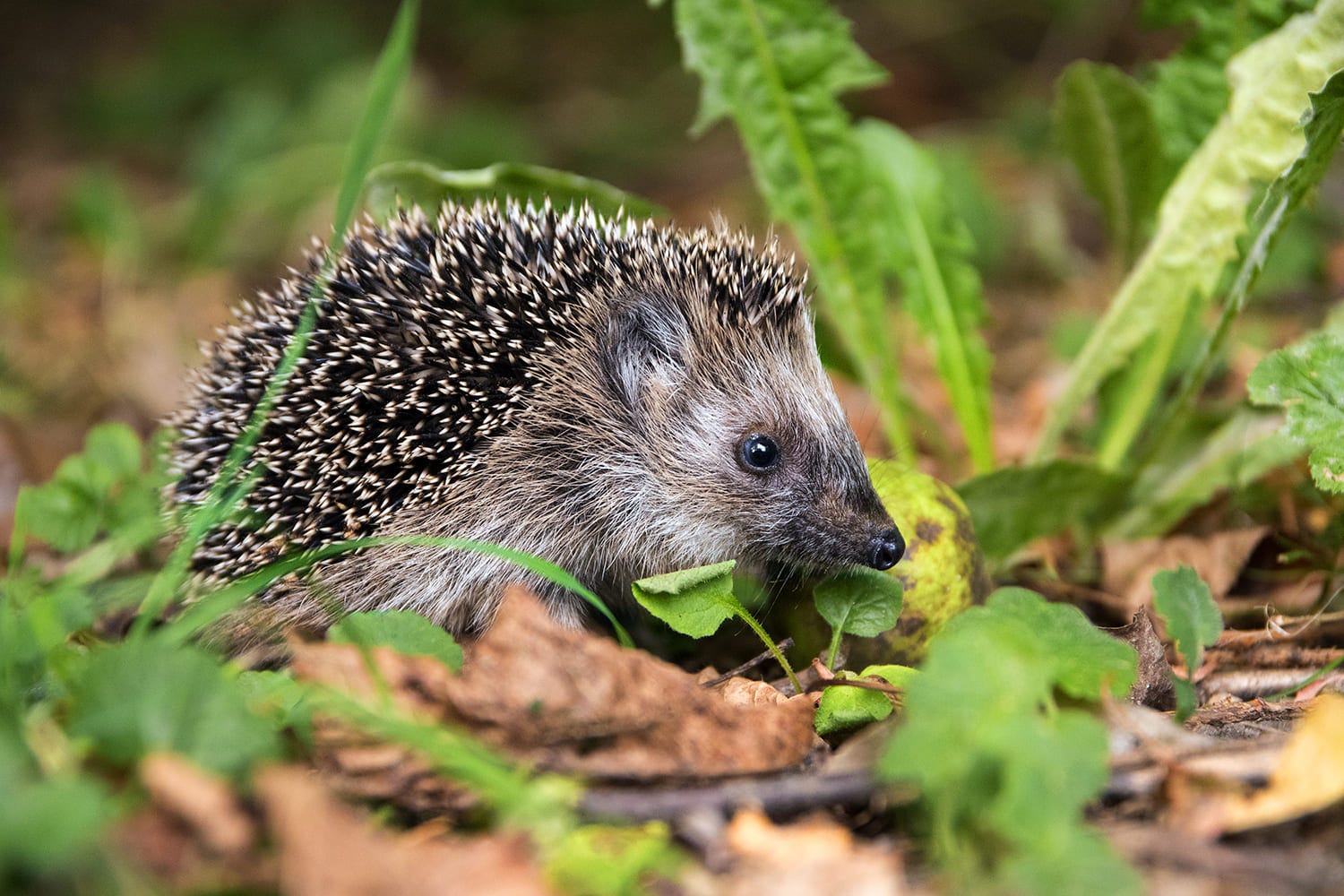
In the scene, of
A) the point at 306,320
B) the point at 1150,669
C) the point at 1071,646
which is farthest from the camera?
the point at 306,320

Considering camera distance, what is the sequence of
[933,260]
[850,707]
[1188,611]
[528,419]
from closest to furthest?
[850,707] < [1188,611] < [528,419] < [933,260]

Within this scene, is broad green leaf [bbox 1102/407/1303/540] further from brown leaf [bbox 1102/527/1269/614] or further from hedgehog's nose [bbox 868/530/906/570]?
hedgehog's nose [bbox 868/530/906/570]

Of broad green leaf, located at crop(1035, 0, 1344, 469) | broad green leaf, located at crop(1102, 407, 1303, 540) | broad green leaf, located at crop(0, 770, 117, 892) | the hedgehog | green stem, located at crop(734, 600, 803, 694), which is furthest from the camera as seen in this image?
broad green leaf, located at crop(1102, 407, 1303, 540)

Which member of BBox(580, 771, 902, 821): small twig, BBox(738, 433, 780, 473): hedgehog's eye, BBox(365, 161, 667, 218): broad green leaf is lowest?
BBox(580, 771, 902, 821): small twig

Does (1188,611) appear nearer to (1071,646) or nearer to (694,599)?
(1071,646)

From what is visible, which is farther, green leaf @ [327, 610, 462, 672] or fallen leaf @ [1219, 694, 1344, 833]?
green leaf @ [327, 610, 462, 672]

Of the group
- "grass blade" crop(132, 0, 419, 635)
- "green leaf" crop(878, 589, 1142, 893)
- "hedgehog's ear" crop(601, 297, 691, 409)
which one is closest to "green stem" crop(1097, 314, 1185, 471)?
"hedgehog's ear" crop(601, 297, 691, 409)

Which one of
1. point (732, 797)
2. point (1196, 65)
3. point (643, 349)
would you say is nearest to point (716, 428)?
point (643, 349)

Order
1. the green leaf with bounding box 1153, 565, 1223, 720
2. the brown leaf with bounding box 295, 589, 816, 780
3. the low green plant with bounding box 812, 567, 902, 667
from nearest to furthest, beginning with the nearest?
the brown leaf with bounding box 295, 589, 816, 780, the green leaf with bounding box 1153, 565, 1223, 720, the low green plant with bounding box 812, 567, 902, 667

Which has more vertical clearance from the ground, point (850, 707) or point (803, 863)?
point (850, 707)
